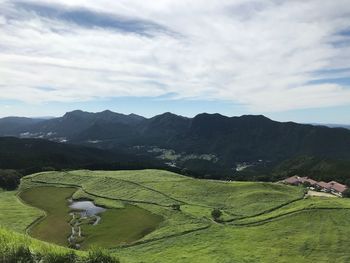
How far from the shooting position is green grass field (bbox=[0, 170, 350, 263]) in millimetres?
80562

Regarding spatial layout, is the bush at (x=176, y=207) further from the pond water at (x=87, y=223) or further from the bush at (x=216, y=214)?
the bush at (x=216, y=214)

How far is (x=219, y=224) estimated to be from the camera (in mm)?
99000

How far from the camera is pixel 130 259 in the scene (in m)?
74.8

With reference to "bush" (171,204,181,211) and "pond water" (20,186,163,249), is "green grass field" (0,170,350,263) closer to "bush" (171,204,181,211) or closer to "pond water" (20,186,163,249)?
A: "pond water" (20,186,163,249)

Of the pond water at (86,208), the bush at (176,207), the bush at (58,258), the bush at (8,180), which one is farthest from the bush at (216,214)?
the bush at (8,180)

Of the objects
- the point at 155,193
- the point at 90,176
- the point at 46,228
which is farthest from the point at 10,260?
the point at 90,176

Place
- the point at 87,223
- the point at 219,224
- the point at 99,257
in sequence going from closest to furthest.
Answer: the point at 99,257, the point at 219,224, the point at 87,223

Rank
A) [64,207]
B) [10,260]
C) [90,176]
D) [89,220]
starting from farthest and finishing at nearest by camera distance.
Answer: [90,176] → [64,207] → [89,220] → [10,260]

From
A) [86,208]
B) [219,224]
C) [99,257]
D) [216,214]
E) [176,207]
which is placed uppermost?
[99,257]

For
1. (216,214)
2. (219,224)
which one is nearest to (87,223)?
(216,214)

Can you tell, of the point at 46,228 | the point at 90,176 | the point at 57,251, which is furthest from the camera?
the point at 90,176

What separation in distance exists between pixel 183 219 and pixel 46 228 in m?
33.0

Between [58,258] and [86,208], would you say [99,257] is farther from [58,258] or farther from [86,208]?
[86,208]

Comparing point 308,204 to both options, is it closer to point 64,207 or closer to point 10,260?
point 64,207
